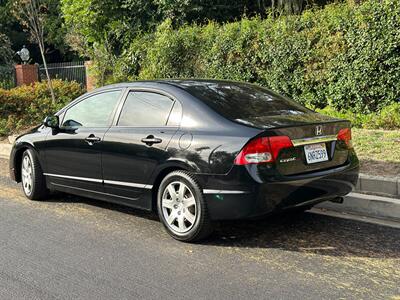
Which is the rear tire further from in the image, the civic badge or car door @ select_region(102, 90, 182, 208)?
the civic badge

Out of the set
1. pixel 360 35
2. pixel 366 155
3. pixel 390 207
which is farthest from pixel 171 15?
pixel 390 207

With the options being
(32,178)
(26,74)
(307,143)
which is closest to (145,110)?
(307,143)

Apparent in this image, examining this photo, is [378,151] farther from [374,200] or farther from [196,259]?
[196,259]

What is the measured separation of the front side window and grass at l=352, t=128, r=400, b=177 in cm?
323

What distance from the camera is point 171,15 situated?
57.1 feet

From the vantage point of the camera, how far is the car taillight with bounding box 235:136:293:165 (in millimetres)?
4441

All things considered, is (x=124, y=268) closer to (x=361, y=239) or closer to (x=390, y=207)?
(x=361, y=239)

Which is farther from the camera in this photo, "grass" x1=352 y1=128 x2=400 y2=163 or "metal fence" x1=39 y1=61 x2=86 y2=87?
"metal fence" x1=39 y1=61 x2=86 y2=87

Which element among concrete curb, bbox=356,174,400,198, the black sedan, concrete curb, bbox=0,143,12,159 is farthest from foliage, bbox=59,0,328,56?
the black sedan

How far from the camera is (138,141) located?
524 cm

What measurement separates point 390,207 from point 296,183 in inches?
59.9

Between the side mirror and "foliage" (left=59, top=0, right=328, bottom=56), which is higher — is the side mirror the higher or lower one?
the lower one

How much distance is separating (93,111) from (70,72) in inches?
625

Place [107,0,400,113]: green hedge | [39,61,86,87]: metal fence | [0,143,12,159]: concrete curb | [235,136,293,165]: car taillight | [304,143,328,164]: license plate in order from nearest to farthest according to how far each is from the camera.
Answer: [235,136,293,165]: car taillight, [304,143,328,164]: license plate, [107,0,400,113]: green hedge, [0,143,12,159]: concrete curb, [39,61,86,87]: metal fence
